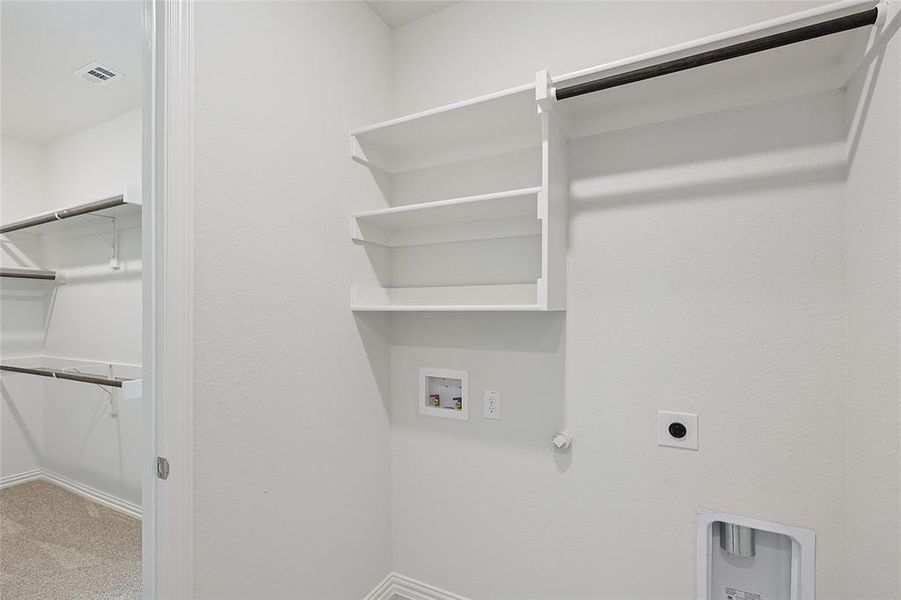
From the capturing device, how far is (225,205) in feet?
3.78

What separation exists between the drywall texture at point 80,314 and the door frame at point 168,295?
5.77ft

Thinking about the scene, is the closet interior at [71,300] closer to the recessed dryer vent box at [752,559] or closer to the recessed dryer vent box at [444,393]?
Result: the recessed dryer vent box at [444,393]

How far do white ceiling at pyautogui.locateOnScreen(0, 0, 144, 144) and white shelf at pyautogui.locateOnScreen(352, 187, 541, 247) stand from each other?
0.97 m

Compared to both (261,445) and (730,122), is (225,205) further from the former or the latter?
(730,122)

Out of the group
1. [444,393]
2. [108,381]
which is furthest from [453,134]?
[108,381]

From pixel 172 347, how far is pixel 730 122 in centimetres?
169

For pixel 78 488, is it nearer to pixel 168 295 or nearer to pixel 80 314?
pixel 80 314

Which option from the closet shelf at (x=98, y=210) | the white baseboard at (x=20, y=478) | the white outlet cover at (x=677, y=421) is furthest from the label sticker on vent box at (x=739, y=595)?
the white baseboard at (x=20, y=478)

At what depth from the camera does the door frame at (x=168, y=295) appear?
1.02 meters

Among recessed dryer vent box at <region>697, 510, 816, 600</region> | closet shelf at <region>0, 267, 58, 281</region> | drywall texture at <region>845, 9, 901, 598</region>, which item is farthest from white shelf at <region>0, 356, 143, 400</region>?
drywall texture at <region>845, 9, 901, 598</region>

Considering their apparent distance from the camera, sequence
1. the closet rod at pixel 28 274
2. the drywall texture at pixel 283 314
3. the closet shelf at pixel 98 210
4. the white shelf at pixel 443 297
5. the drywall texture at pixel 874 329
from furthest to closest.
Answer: the closet rod at pixel 28 274 < the closet shelf at pixel 98 210 < the white shelf at pixel 443 297 < the drywall texture at pixel 283 314 < the drywall texture at pixel 874 329

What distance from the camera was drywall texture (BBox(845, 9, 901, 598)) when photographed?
85 centimetres

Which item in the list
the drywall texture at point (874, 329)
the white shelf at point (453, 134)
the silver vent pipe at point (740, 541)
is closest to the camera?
the drywall texture at point (874, 329)

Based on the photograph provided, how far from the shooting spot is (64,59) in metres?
1.97
